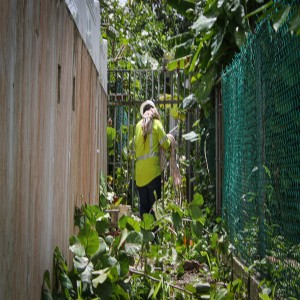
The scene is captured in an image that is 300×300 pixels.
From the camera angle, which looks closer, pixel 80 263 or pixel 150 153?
pixel 80 263

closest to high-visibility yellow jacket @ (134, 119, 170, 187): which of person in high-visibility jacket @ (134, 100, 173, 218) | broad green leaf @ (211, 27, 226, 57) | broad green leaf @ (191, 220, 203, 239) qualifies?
person in high-visibility jacket @ (134, 100, 173, 218)

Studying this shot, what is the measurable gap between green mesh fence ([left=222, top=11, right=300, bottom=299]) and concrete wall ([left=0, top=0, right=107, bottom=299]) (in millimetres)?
1223

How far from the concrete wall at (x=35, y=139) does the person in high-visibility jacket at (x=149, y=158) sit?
443cm

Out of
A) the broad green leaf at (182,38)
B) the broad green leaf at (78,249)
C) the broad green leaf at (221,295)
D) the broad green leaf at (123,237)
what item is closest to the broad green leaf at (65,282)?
the broad green leaf at (78,249)

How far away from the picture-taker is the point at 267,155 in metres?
4.52

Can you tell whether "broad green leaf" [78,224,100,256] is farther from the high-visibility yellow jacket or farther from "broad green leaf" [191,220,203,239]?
the high-visibility yellow jacket

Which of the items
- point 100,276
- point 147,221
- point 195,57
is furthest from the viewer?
point 195,57

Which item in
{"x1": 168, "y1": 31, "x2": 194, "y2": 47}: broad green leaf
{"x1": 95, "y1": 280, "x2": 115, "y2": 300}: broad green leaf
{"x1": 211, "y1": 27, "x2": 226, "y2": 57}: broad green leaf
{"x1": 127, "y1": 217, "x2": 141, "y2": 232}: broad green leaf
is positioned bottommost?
{"x1": 95, "y1": 280, "x2": 115, "y2": 300}: broad green leaf

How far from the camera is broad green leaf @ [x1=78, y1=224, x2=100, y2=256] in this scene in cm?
408

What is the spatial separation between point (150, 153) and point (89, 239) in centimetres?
522

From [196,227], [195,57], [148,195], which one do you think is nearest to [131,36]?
[148,195]

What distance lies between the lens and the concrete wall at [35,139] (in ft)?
8.13

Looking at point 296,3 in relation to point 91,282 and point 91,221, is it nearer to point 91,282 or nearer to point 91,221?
point 91,282

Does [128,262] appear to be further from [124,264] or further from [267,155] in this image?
[267,155]
